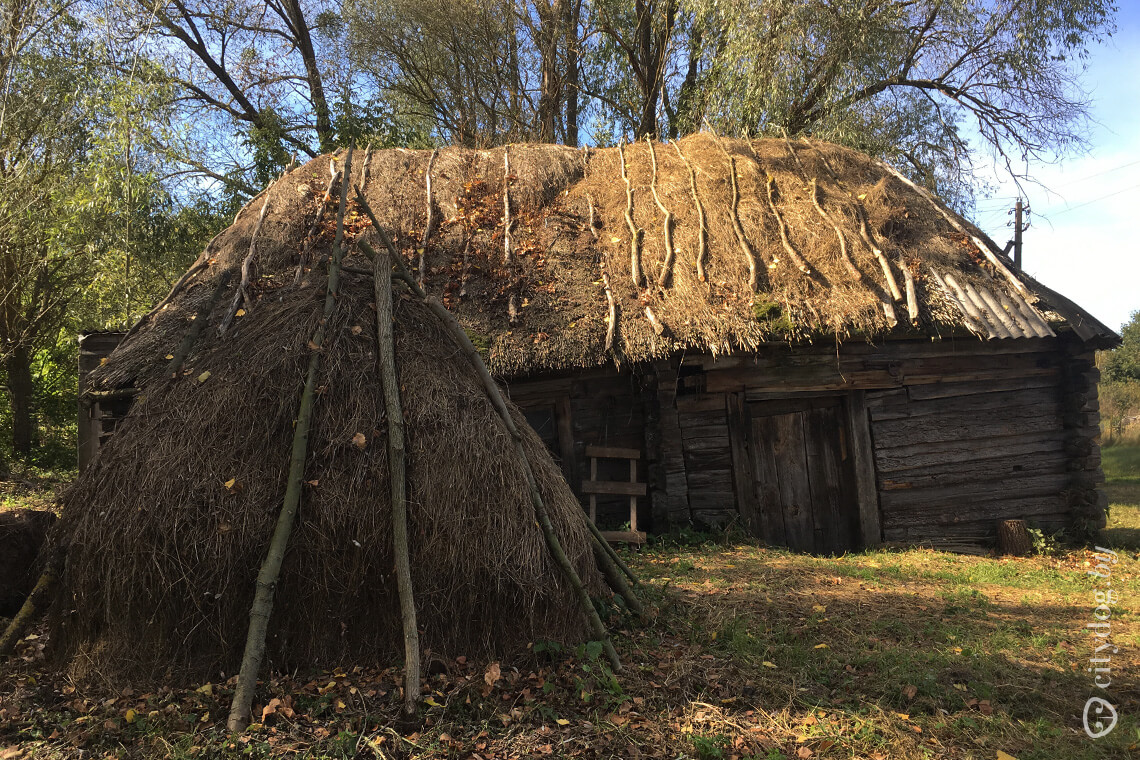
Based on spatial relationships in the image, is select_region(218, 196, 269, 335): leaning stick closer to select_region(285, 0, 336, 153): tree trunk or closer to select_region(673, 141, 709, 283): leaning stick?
select_region(673, 141, 709, 283): leaning stick

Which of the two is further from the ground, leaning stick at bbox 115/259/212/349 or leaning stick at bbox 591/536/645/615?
leaning stick at bbox 115/259/212/349

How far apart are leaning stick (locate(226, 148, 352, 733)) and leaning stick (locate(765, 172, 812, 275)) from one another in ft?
21.7

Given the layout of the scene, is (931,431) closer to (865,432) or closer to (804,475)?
(865,432)

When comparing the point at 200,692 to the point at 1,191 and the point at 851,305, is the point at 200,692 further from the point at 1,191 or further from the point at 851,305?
the point at 1,191

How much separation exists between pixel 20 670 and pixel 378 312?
3152 millimetres

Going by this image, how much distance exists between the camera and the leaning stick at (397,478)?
159 inches

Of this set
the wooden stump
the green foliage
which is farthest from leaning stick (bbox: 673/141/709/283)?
the green foliage

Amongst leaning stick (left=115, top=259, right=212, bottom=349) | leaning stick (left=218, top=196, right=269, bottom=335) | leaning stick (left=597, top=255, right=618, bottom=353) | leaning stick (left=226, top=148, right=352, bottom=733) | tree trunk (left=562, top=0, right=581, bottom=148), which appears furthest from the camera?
tree trunk (left=562, top=0, right=581, bottom=148)

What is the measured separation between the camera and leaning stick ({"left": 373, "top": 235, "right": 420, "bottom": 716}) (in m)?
4.05

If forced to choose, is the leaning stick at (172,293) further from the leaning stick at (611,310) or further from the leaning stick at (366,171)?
the leaning stick at (611,310)

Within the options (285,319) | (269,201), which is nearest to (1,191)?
(269,201)

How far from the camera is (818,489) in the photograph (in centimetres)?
946

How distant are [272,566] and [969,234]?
405 inches

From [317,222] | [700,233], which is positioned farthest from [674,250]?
[317,222]
